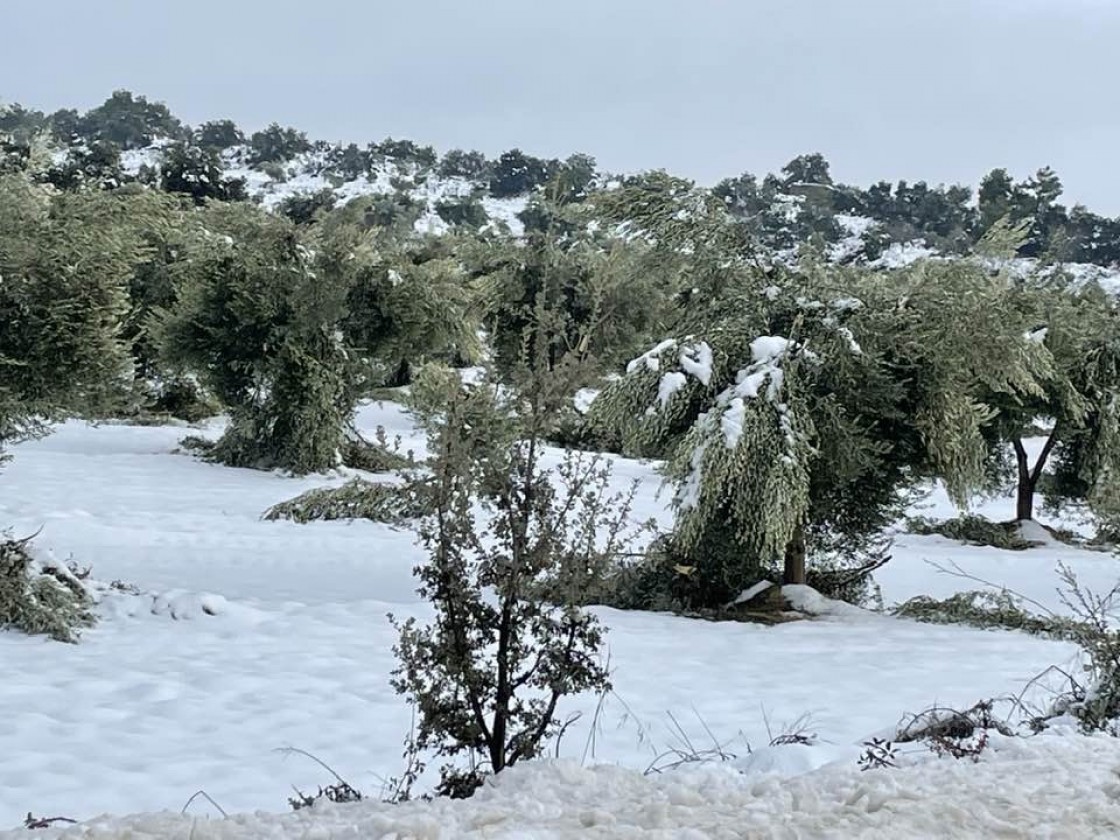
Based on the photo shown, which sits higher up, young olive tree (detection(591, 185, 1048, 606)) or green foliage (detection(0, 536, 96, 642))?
young olive tree (detection(591, 185, 1048, 606))

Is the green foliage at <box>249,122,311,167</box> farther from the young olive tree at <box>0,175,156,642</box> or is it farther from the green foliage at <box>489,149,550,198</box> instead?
the young olive tree at <box>0,175,156,642</box>

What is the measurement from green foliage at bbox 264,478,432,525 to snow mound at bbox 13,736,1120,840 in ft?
24.3

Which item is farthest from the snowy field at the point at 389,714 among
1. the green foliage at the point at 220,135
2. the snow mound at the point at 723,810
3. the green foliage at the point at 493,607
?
the green foliage at the point at 220,135

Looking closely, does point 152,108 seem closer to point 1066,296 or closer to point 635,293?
point 635,293

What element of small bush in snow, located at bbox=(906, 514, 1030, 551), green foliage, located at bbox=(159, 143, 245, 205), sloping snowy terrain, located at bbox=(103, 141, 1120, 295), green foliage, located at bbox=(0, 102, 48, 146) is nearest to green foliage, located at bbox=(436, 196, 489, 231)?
sloping snowy terrain, located at bbox=(103, 141, 1120, 295)

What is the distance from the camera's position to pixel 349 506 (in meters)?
10.4

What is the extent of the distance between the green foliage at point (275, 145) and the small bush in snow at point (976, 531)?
4621 cm

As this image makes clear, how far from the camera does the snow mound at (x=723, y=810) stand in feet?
7.71

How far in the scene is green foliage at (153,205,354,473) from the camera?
43.3 ft

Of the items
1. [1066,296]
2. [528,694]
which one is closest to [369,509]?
[528,694]

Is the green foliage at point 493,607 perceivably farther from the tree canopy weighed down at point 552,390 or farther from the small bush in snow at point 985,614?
the small bush in snow at point 985,614

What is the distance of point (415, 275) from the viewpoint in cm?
1428

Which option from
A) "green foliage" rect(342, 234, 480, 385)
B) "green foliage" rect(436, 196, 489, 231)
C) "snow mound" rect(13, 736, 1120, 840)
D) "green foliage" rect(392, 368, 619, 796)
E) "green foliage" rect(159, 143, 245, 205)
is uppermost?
"green foliage" rect(436, 196, 489, 231)

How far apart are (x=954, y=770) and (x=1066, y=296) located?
13495 mm
